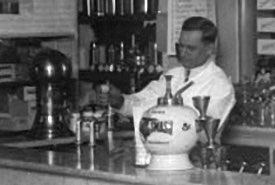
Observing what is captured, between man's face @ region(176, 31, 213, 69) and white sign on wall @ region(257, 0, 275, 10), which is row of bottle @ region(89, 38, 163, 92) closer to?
white sign on wall @ region(257, 0, 275, 10)

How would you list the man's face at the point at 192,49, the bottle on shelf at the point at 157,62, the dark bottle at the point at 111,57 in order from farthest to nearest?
the dark bottle at the point at 111,57, the bottle on shelf at the point at 157,62, the man's face at the point at 192,49

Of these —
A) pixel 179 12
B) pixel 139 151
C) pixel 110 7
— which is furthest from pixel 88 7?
pixel 139 151

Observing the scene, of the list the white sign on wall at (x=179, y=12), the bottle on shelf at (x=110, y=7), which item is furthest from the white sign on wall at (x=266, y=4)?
the bottle on shelf at (x=110, y=7)

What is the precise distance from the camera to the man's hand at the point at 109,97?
179 inches

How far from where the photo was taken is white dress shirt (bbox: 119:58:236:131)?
4418mm

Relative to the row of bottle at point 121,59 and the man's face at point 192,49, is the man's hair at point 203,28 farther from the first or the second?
the row of bottle at point 121,59

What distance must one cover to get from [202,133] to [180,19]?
245 centimetres

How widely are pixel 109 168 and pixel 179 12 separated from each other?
2.57 m

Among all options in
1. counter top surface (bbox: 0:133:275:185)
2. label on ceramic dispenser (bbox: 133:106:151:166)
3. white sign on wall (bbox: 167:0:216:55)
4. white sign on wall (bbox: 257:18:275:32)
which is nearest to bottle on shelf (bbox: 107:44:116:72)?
white sign on wall (bbox: 167:0:216:55)

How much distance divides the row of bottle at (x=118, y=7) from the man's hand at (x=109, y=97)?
1.49m

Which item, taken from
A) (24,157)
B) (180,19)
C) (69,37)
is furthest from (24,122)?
(24,157)

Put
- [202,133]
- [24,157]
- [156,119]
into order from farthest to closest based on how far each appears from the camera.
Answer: [24,157] < [202,133] < [156,119]

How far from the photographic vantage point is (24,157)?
3.73 m

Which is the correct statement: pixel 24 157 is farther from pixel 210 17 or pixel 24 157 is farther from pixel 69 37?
pixel 69 37
